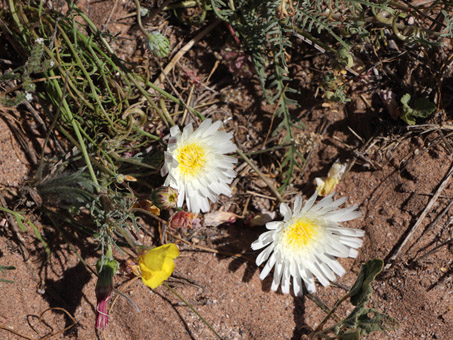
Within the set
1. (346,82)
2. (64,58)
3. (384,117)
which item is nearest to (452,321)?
(384,117)

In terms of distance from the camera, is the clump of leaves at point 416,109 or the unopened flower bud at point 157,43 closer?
the unopened flower bud at point 157,43

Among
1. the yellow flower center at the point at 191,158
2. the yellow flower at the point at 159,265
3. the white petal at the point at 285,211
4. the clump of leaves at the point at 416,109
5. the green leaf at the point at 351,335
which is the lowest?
the green leaf at the point at 351,335

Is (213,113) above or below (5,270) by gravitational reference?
above

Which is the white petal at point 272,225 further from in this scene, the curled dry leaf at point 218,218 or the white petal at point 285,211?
the curled dry leaf at point 218,218

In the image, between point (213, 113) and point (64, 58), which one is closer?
point (64, 58)

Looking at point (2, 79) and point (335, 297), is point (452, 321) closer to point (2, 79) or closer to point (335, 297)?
point (335, 297)

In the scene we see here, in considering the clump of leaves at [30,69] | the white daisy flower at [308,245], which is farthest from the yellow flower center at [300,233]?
→ the clump of leaves at [30,69]

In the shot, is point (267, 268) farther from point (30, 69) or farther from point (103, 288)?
point (30, 69)
